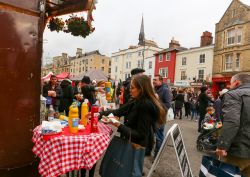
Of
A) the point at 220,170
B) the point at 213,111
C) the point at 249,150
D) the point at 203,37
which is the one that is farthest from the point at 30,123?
the point at 203,37

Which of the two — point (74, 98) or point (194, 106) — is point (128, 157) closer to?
point (74, 98)

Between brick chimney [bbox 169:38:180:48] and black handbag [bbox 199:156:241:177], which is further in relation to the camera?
brick chimney [bbox 169:38:180:48]

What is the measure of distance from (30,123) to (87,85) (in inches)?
147

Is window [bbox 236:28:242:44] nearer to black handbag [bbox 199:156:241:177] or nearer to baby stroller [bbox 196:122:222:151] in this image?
baby stroller [bbox 196:122:222:151]

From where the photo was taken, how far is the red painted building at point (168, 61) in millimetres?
39653

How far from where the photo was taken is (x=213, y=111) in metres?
8.73

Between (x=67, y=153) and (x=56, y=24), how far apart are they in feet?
10.8

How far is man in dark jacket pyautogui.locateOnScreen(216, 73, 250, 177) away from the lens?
10.5 feet

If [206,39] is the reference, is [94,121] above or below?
below

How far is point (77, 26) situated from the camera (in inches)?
204

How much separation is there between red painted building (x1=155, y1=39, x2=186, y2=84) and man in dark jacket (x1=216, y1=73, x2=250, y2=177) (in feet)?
119

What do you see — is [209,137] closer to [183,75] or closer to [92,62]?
[183,75]

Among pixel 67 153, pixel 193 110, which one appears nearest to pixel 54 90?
pixel 67 153

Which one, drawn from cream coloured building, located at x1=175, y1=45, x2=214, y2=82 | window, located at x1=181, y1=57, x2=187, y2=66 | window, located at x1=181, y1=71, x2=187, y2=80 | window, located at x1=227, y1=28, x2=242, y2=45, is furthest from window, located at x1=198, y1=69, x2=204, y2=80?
window, located at x1=227, y1=28, x2=242, y2=45
